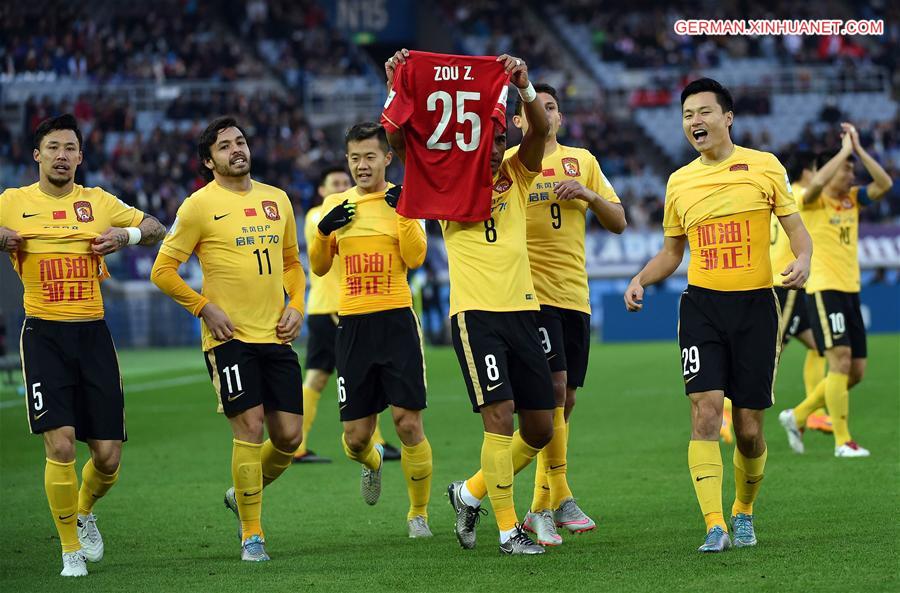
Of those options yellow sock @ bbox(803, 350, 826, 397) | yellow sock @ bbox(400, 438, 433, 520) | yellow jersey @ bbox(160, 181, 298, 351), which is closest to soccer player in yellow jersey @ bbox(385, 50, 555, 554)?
yellow sock @ bbox(400, 438, 433, 520)

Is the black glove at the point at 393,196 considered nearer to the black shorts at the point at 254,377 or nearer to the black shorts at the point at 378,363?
the black shorts at the point at 378,363

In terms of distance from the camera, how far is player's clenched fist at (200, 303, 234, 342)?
754 cm

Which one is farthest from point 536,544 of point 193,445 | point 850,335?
point 193,445

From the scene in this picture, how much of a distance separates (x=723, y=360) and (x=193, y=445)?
7.65 m

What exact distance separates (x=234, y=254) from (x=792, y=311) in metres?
6.29

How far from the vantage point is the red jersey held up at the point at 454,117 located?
7.13m

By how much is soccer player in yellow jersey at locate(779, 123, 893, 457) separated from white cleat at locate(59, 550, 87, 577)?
6370mm

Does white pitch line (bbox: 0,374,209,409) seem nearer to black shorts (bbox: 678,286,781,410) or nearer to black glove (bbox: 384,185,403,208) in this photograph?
black glove (bbox: 384,185,403,208)

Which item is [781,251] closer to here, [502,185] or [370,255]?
[370,255]

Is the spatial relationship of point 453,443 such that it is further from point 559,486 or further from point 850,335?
point 559,486

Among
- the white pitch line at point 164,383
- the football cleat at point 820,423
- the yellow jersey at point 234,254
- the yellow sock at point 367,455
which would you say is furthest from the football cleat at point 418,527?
the white pitch line at point 164,383

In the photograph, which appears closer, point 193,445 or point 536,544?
point 536,544

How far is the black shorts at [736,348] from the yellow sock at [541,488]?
123 centimetres

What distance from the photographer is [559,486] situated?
8195mm
